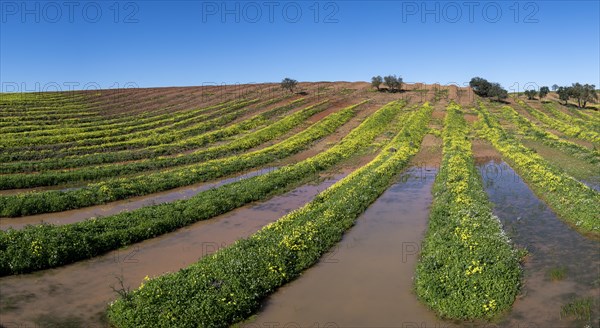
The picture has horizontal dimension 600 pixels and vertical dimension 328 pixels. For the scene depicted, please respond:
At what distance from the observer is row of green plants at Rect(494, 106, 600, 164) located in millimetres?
35656

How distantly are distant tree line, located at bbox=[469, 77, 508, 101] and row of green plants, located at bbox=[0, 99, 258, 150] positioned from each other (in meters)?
47.7

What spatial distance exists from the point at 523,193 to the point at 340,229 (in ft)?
43.6

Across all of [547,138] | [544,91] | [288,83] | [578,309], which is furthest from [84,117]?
[544,91]

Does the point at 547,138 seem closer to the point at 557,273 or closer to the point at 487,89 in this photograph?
the point at 557,273

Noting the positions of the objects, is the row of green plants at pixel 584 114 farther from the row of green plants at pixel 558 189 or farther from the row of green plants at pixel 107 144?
the row of green plants at pixel 107 144

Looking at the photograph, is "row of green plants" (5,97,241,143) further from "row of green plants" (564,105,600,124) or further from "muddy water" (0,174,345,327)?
"row of green plants" (564,105,600,124)

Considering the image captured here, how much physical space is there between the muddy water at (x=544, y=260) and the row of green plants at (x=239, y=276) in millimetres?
7266

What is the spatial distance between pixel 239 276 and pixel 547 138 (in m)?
41.7

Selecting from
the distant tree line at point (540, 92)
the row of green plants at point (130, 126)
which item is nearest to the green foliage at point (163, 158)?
the row of green plants at point (130, 126)

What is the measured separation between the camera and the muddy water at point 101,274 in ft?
43.9

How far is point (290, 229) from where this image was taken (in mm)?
19344

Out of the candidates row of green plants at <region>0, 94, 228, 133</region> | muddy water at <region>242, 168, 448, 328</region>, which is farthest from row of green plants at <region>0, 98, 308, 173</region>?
muddy water at <region>242, 168, 448, 328</region>

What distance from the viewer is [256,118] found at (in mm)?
61500

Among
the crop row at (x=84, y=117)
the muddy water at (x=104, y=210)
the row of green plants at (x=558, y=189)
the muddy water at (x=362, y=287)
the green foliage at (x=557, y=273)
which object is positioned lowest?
the muddy water at (x=362, y=287)
